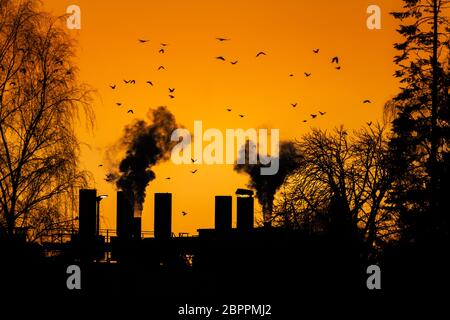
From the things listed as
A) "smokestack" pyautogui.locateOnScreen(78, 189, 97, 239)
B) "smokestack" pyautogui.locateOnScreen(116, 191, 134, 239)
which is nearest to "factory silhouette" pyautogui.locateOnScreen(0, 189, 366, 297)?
"smokestack" pyautogui.locateOnScreen(78, 189, 97, 239)

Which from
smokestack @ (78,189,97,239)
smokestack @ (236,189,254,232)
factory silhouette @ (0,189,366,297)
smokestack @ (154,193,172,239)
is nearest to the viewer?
factory silhouette @ (0,189,366,297)

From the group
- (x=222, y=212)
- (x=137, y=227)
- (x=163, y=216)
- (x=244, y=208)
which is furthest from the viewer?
(x=137, y=227)

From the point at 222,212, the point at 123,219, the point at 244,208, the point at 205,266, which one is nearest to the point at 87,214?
the point at 205,266

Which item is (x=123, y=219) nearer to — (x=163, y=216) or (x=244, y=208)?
(x=163, y=216)

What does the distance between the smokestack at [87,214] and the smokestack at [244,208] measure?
10.7m

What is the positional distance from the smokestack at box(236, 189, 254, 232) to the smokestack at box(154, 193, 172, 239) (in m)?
5.28

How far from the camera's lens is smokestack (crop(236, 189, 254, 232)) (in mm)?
48531

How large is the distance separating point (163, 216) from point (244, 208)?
6022 mm

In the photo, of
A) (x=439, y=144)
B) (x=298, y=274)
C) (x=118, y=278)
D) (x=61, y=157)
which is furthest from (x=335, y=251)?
(x=439, y=144)

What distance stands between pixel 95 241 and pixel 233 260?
574 cm

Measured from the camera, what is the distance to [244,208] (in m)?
48.8

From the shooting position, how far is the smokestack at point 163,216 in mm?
43719

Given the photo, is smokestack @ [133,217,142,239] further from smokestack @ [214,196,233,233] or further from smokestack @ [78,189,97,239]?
smokestack @ [78,189,97,239]

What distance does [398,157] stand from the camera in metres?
46.4
